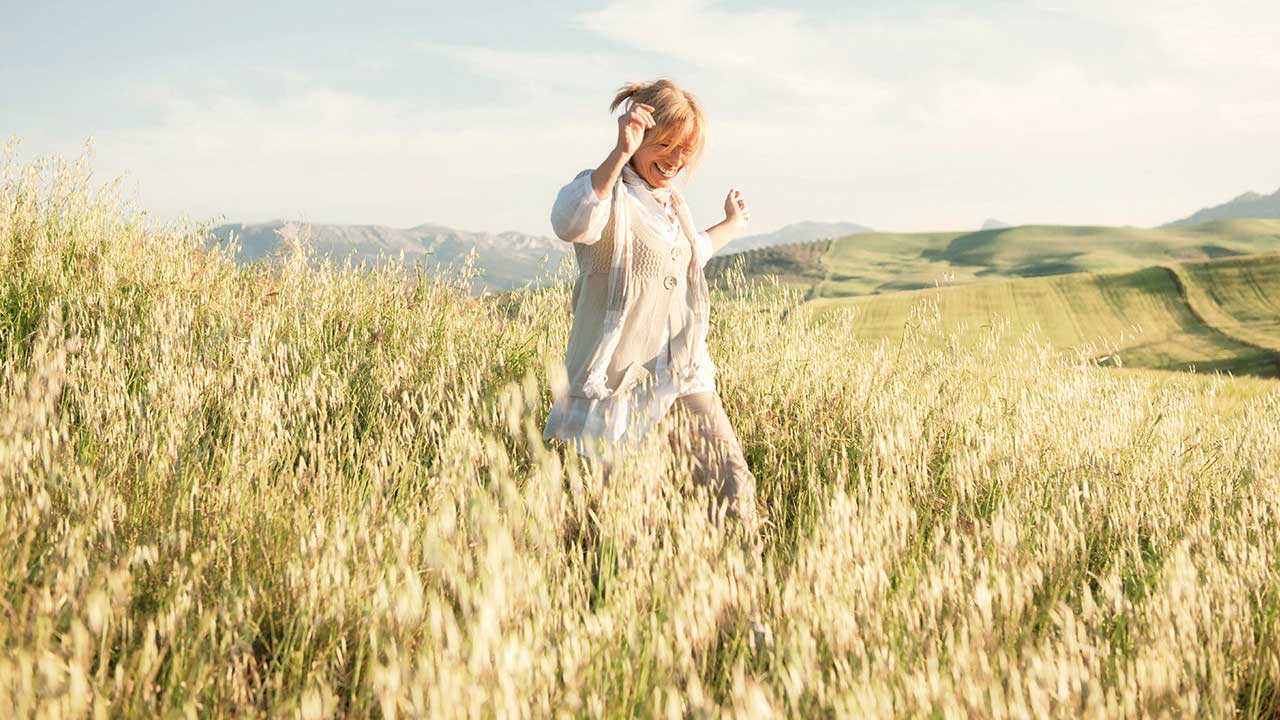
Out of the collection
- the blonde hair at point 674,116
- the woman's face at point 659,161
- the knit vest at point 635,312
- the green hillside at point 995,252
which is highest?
the green hillside at point 995,252

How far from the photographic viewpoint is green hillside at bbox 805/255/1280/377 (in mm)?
43344

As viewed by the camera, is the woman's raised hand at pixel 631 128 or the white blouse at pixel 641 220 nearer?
the woman's raised hand at pixel 631 128

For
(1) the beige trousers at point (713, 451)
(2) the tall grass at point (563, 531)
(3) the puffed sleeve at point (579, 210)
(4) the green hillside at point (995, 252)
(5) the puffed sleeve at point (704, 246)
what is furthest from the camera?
(4) the green hillside at point (995, 252)

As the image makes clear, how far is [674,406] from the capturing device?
2816 mm

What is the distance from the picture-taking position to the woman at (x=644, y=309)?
275cm

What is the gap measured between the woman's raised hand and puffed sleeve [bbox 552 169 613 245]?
17 cm

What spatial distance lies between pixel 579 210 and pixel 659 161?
A: 45cm

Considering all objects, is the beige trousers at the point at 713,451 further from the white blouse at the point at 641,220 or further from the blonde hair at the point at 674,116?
the blonde hair at the point at 674,116

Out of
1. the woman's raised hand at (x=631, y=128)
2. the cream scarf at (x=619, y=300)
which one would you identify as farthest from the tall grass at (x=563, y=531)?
the woman's raised hand at (x=631, y=128)

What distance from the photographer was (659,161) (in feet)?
9.45

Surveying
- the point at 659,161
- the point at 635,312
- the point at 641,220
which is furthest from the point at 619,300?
the point at 659,161

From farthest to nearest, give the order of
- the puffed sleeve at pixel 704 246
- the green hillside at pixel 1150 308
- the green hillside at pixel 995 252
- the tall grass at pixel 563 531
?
the green hillside at pixel 995 252, the green hillside at pixel 1150 308, the puffed sleeve at pixel 704 246, the tall grass at pixel 563 531

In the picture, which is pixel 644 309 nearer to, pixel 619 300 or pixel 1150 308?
pixel 619 300

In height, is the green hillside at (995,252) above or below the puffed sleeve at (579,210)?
above
